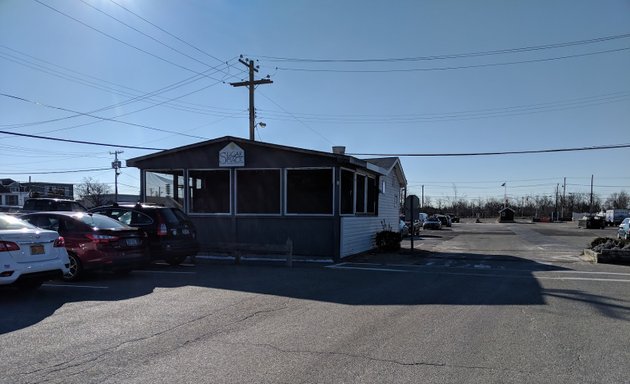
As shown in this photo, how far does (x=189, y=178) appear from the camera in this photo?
1853 cm

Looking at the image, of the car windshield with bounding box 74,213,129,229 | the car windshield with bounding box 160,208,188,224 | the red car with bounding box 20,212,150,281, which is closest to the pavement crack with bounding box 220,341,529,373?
the red car with bounding box 20,212,150,281

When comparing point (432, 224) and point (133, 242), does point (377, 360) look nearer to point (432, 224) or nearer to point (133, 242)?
point (133, 242)

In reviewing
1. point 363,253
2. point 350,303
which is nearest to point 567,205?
point 363,253

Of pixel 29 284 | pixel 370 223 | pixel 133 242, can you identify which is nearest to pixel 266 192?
pixel 370 223

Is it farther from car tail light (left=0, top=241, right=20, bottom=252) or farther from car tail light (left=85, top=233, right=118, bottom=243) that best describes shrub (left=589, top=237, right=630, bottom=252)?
car tail light (left=0, top=241, right=20, bottom=252)

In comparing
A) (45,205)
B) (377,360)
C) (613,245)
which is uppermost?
(45,205)

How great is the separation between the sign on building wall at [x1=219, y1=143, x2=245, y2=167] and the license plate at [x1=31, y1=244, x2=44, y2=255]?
9059 millimetres

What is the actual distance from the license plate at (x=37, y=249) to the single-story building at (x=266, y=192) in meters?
6.74

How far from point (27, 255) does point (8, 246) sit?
0.37m

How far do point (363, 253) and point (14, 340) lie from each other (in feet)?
46.7

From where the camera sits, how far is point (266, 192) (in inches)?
755

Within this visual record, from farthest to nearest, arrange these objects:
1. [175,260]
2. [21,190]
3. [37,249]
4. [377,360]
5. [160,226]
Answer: [21,190], [175,260], [160,226], [37,249], [377,360]

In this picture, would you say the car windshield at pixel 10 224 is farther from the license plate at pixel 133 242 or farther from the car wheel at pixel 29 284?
the license plate at pixel 133 242

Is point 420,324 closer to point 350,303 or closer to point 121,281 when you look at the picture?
point 350,303
